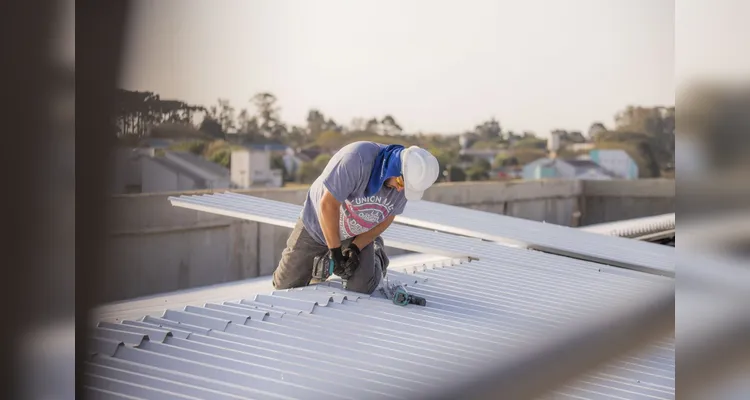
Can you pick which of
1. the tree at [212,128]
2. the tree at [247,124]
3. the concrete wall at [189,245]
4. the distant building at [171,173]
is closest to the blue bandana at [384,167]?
the distant building at [171,173]

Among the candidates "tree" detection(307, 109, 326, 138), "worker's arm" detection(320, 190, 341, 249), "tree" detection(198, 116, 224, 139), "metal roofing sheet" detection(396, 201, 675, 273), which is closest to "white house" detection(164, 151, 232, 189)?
"tree" detection(198, 116, 224, 139)

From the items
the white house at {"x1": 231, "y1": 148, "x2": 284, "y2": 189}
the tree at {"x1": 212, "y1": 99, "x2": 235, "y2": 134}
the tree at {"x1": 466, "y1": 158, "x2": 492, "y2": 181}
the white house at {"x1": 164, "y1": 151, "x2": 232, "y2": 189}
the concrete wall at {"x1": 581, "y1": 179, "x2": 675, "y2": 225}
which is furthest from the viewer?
the tree at {"x1": 466, "y1": 158, "x2": 492, "y2": 181}

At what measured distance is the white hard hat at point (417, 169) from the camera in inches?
179

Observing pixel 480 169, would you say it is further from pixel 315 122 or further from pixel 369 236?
pixel 369 236

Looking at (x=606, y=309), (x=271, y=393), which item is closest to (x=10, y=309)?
(x=271, y=393)

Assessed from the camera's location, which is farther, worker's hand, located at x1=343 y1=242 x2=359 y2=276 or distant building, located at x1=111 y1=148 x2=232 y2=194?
distant building, located at x1=111 y1=148 x2=232 y2=194

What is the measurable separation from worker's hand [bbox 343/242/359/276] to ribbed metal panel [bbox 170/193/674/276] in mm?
1569

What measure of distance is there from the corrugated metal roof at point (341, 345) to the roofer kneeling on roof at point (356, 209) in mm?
208

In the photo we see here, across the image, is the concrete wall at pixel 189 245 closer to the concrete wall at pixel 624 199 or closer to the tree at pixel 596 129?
the concrete wall at pixel 624 199

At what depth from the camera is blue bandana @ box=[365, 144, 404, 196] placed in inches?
185

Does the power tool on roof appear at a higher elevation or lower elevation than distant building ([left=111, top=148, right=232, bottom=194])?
lower

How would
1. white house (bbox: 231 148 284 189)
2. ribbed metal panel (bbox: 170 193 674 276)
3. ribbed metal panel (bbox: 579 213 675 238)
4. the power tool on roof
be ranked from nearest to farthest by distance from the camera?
the power tool on roof
ribbed metal panel (bbox: 170 193 674 276)
ribbed metal panel (bbox: 579 213 675 238)
white house (bbox: 231 148 284 189)

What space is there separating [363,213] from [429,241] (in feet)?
6.89

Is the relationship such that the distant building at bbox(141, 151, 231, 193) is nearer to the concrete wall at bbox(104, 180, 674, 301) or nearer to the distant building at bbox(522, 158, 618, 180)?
the concrete wall at bbox(104, 180, 674, 301)
